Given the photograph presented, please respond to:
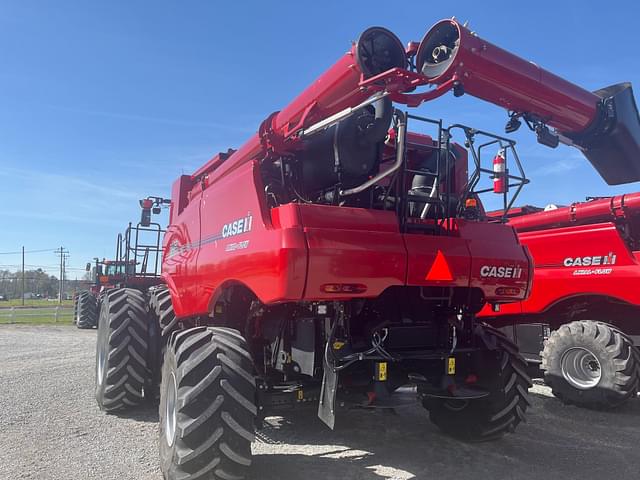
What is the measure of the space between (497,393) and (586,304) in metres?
3.78

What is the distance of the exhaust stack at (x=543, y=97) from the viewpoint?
3586 mm

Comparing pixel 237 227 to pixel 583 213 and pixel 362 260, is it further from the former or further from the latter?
pixel 583 213

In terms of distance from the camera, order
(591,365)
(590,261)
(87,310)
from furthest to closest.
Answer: (87,310) → (590,261) → (591,365)

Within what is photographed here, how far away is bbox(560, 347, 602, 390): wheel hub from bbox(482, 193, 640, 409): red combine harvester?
0.01m

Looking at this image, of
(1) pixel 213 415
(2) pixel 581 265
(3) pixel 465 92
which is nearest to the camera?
(1) pixel 213 415

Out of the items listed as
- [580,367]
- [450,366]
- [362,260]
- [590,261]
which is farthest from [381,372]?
[590,261]

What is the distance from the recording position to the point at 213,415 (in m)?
3.66

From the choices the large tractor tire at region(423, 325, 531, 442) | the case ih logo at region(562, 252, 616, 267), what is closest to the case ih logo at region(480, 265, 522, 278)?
the large tractor tire at region(423, 325, 531, 442)

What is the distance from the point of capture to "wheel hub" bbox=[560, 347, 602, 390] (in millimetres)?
7027

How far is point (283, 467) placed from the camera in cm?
437

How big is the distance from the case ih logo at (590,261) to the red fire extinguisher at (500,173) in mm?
3641

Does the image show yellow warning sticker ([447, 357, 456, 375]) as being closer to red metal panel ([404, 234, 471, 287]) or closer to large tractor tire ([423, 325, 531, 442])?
large tractor tire ([423, 325, 531, 442])

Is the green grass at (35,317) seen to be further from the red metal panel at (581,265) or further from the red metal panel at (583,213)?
the red metal panel at (581,265)

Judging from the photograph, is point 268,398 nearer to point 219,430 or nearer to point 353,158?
point 219,430
